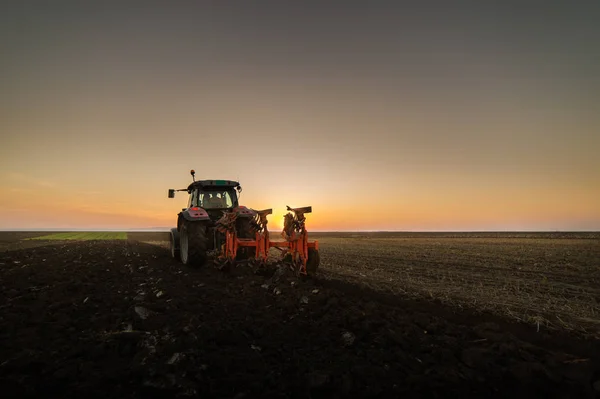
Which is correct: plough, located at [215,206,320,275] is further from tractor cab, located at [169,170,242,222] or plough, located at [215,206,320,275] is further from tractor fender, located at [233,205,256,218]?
tractor cab, located at [169,170,242,222]

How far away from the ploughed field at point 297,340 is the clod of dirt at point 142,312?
3cm

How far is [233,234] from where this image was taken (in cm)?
1006

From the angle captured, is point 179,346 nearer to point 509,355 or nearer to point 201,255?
point 509,355

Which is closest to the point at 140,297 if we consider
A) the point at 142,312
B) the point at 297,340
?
the point at 142,312

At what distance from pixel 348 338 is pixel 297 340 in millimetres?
671

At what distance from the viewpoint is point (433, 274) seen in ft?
34.2

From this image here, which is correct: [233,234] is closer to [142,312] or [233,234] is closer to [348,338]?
[142,312]

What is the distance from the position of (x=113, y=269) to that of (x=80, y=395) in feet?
31.8

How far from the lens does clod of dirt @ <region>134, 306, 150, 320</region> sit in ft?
17.8

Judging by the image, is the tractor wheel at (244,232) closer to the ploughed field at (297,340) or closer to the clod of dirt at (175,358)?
the ploughed field at (297,340)

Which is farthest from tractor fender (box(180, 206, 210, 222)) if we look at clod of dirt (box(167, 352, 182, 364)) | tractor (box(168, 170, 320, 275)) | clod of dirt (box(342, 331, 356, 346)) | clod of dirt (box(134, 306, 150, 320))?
clod of dirt (box(342, 331, 356, 346))

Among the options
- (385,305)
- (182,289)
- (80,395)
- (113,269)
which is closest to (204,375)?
(80,395)

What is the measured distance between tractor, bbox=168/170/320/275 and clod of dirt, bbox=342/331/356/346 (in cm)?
481

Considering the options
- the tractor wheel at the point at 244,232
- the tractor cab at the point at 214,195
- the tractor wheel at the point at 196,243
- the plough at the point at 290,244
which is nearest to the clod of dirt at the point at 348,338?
the plough at the point at 290,244
